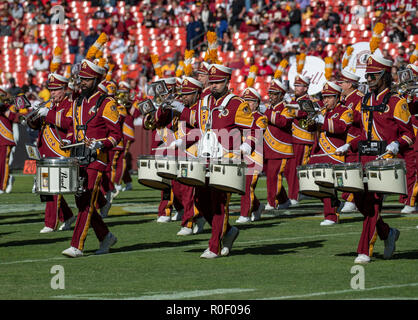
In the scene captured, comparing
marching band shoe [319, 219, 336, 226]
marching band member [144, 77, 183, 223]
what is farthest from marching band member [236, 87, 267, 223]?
marching band shoe [319, 219, 336, 226]

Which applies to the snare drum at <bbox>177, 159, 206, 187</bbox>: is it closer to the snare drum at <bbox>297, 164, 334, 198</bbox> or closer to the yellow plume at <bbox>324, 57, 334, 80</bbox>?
the snare drum at <bbox>297, 164, 334, 198</bbox>

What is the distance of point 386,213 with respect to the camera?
14.9 metres

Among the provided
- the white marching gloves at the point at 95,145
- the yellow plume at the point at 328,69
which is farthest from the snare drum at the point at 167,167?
the yellow plume at the point at 328,69

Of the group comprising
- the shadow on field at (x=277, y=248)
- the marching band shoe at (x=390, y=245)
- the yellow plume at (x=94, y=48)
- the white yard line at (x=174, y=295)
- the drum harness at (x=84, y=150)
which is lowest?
the shadow on field at (x=277, y=248)

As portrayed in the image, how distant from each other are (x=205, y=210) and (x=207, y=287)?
6.30 ft

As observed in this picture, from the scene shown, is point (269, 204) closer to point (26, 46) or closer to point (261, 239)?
point (261, 239)

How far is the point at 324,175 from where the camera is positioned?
9766 millimetres

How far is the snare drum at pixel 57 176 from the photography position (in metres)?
9.63

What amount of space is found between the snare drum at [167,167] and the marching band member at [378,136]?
1831 millimetres

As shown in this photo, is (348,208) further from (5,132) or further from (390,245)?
(5,132)

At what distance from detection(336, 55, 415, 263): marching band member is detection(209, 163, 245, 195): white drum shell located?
3.77 ft

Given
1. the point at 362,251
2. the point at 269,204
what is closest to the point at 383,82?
the point at 362,251

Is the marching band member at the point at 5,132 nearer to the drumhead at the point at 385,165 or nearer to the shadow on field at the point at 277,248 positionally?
the shadow on field at the point at 277,248

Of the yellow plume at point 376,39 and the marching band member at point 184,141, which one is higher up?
the yellow plume at point 376,39
